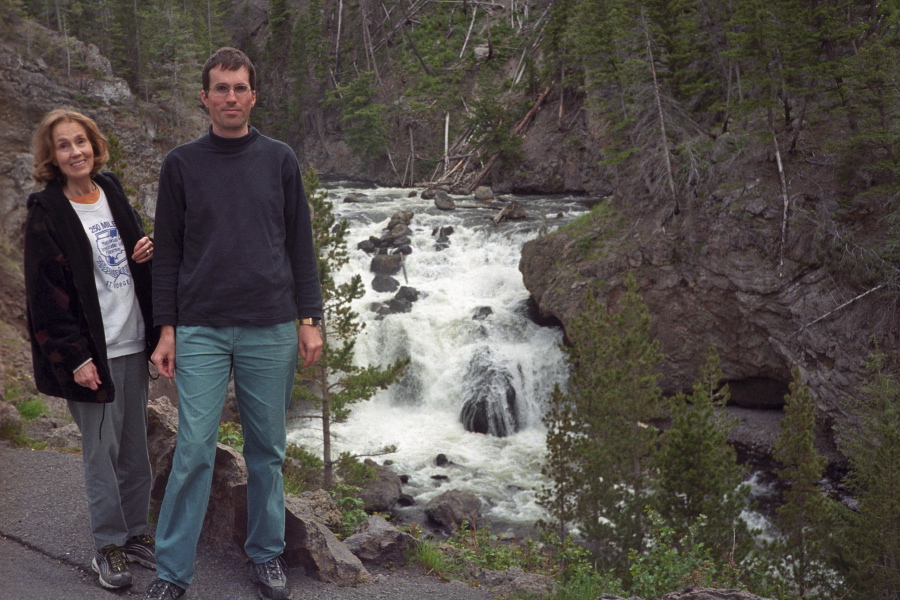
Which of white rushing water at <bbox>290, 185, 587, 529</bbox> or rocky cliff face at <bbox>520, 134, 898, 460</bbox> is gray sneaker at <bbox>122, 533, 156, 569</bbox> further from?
rocky cliff face at <bbox>520, 134, 898, 460</bbox>

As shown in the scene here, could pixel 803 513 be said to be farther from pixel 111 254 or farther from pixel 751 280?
pixel 111 254

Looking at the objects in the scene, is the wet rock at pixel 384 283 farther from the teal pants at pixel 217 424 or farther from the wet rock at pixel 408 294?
the teal pants at pixel 217 424

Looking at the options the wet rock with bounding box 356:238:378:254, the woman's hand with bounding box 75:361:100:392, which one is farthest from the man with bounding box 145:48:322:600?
the wet rock with bounding box 356:238:378:254

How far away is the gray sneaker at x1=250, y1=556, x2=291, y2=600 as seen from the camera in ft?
13.8

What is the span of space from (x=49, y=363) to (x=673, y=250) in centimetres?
1927

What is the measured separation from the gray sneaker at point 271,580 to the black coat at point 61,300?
4.14ft

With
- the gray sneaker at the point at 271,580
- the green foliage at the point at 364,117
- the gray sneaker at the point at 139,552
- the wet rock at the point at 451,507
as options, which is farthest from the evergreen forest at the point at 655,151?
the gray sneaker at the point at 139,552

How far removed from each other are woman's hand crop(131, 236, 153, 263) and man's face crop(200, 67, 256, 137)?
0.78 metres

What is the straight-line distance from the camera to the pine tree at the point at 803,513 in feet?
42.2

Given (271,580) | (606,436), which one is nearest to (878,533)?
(606,436)

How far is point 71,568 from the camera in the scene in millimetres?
4484

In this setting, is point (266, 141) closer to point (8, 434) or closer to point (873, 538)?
point (8, 434)

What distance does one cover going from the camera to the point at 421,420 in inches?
821

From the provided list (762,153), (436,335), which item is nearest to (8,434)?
(436,335)
